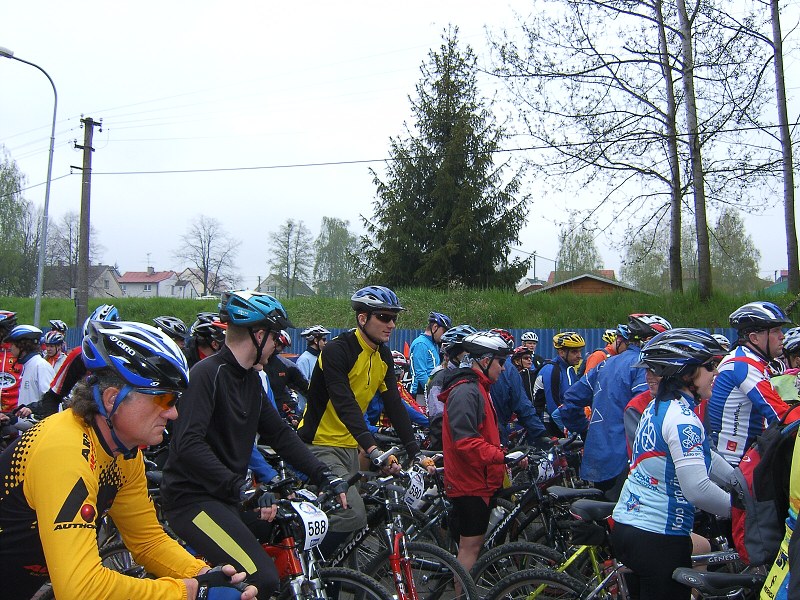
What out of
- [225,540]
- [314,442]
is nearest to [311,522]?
[225,540]

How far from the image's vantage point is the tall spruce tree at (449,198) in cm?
3008

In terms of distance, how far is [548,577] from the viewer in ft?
14.4

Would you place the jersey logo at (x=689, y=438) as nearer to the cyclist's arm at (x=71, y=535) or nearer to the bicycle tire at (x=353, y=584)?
the bicycle tire at (x=353, y=584)

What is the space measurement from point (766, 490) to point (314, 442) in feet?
11.2

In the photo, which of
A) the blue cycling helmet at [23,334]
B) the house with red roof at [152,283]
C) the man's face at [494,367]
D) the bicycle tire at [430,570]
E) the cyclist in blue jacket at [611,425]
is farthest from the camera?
the house with red roof at [152,283]

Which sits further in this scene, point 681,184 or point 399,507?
point 681,184

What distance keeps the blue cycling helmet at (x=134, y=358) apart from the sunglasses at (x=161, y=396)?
18 millimetres

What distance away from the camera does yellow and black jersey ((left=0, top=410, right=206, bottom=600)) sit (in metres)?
2.33

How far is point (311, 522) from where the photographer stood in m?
3.74

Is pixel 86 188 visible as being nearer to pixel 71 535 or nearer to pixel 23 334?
pixel 23 334

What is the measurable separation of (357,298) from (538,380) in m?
→ 5.12

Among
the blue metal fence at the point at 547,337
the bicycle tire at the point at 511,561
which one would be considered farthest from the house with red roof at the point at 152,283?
the bicycle tire at the point at 511,561

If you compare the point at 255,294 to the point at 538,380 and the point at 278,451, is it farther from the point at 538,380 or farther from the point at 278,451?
the point at 538,380

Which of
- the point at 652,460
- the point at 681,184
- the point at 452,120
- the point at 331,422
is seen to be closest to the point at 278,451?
the point at 331,422
